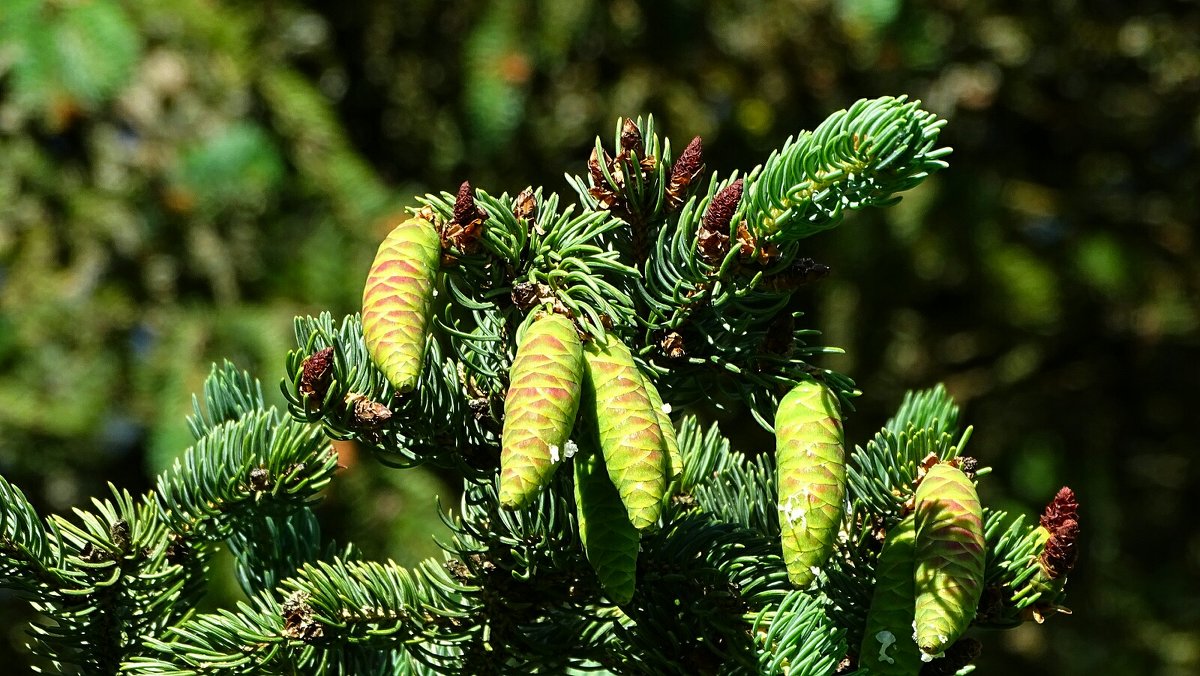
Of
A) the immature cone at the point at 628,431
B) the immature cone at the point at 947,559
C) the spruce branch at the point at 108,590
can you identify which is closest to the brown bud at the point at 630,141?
the immature cone at the point at 628,431

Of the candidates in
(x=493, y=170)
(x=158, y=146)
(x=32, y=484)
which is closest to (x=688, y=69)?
(x=493, y=170)

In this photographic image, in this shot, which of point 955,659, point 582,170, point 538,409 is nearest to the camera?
point 538,409

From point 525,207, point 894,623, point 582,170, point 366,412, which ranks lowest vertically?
point 894,623

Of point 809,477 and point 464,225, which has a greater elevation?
point 464,225

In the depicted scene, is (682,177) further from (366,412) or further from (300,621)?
(300,621)

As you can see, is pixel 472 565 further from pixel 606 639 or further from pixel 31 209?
pixel 31 209

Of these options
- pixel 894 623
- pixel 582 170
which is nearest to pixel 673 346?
pixel 894 623
